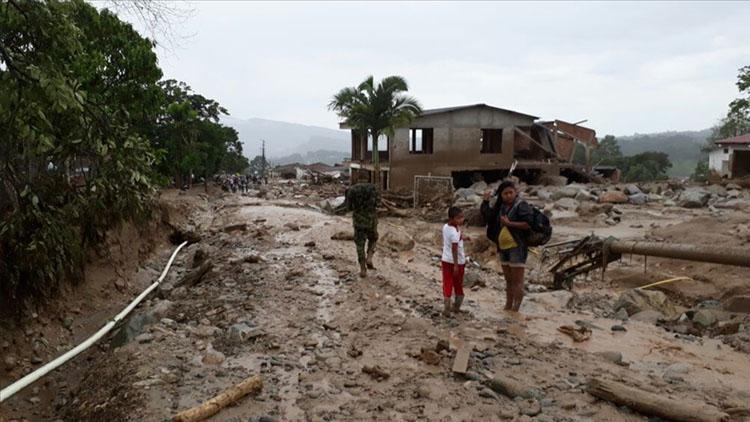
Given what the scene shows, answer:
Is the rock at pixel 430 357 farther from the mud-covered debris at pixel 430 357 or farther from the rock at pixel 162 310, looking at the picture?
the rock at pixel 162 310

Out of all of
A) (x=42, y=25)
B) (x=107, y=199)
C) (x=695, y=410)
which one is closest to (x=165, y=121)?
(x=107, y=199)

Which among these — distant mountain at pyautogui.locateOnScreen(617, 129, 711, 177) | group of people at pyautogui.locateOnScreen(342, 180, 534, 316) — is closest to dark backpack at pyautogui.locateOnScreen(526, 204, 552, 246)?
group of people at pyautogui.locateOnScreen(342, 180, 534, 316)

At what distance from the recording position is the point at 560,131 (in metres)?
30.4

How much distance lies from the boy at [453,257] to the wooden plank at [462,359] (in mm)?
1099

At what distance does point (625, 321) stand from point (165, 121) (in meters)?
26.6

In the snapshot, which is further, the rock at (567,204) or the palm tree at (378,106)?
the palm tree at (378,106)

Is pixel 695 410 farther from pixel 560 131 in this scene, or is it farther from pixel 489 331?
pixel 560 131

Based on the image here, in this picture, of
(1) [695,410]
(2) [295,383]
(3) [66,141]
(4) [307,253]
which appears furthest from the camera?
(4) [307,253]

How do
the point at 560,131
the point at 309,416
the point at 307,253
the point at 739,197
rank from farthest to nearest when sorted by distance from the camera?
the point at 560,131, the point at 739,197, the point at 307,253, the point at 309,416

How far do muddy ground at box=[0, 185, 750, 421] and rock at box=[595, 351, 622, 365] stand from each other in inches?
0.7

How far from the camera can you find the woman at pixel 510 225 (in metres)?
6.02

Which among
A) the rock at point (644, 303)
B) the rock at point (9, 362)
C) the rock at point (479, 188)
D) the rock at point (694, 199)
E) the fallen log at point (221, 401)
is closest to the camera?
the fallen log at point (221, 401)

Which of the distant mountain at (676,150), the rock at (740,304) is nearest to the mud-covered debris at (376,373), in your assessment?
the rock at (740,304)

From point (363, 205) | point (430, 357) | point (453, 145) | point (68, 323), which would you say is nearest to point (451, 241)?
point (430, 357)
